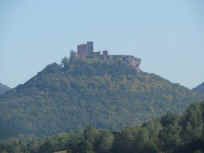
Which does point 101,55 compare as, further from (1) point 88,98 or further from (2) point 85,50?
(1) point 88,98

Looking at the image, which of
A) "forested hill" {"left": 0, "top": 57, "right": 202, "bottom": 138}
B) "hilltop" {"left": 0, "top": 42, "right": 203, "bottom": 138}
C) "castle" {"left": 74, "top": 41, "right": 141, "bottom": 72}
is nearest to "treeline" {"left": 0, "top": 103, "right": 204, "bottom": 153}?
"hilltop" {"left": 0, "top": 42, "right": 203, "bottom": 138}

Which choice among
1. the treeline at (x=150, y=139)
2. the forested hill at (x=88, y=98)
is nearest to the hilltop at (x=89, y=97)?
the forested hill at (x=88, y=98)

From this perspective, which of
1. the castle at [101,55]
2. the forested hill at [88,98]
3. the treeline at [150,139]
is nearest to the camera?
the treeline at [150,139]

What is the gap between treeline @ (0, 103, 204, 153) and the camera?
218 feet

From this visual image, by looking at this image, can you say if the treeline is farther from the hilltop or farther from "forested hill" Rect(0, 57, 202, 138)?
"forested hill" Rect(0, 57, 202, 138)

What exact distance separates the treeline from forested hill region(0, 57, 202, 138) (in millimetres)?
45742

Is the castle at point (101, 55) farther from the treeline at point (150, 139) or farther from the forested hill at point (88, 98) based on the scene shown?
the treeline at point (150, 139)

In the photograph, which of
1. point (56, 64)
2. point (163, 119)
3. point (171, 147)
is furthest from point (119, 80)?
point (171, 147)

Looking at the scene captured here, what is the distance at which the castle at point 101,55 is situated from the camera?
554ft

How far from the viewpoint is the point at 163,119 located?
81.6 m

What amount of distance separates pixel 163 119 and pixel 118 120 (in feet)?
191

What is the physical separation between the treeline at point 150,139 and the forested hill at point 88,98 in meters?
45.7

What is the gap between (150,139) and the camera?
70125 millimetres

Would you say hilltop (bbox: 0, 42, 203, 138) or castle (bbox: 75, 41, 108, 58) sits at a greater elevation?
castle (bbox: 75, 41, 108, 58)
